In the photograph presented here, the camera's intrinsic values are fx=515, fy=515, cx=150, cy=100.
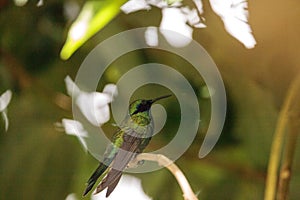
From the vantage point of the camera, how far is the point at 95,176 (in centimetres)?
53

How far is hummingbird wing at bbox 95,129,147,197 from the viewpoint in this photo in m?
0.50

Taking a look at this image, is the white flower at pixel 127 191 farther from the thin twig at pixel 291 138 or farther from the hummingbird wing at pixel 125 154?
the thin twig at pixel 291 138

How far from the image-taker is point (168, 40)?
57 cm

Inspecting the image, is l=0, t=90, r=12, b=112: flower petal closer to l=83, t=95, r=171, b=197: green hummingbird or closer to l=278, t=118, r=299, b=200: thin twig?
l=83, t=95, r=171, b=197: green hummingbird

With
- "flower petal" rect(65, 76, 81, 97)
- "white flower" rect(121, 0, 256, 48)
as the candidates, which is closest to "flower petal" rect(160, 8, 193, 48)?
"white flower" rect(121, 0, 256, 48)

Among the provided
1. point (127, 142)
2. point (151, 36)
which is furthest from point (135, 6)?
point (127, 142)

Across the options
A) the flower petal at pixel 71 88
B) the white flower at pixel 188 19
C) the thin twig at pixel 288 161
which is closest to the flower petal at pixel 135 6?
the white flower at pixel 188 19

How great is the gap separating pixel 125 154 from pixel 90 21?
132 millimetres

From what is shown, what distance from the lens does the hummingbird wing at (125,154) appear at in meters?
0.50

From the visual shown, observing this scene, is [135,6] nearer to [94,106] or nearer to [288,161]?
[94,106]

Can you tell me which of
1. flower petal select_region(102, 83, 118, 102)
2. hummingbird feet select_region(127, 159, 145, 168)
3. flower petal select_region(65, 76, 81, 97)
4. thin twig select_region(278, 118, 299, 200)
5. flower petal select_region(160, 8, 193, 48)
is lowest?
thin twig select_region(278, 118, 299, 200)

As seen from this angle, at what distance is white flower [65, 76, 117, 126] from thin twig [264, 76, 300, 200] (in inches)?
7.1

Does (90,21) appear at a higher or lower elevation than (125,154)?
higher

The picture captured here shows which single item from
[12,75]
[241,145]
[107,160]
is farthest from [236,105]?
[12,75]
